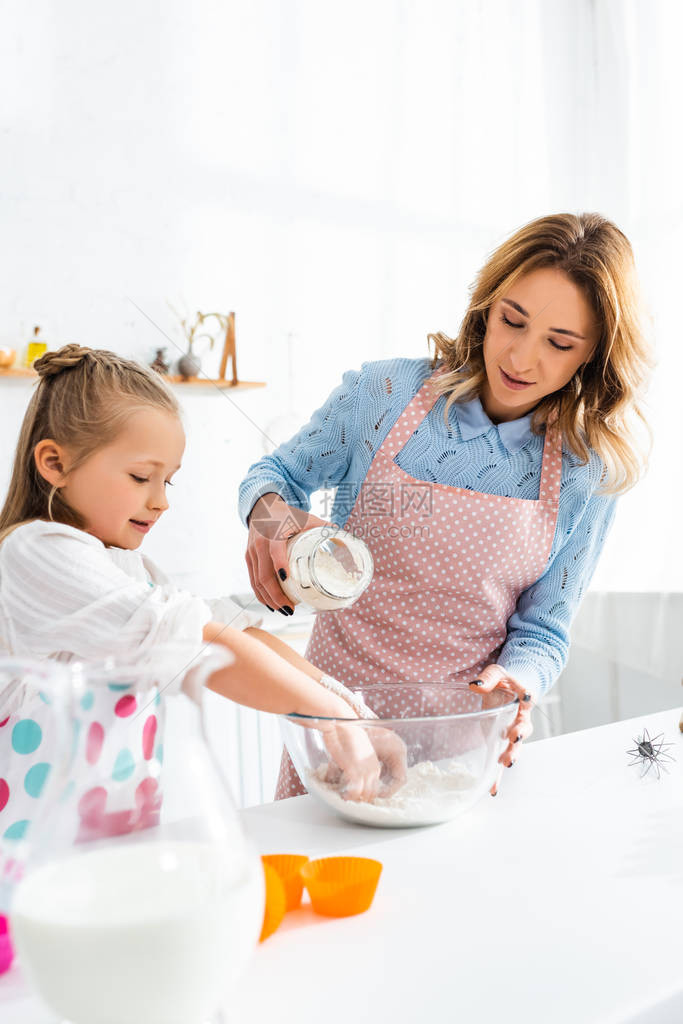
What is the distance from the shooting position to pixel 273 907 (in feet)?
1.78

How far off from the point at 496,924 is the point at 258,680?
255mm

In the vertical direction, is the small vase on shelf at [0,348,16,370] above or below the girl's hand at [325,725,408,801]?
above

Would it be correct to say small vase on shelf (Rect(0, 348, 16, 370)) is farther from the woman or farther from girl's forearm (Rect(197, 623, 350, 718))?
girl's forearm (Rect(197, 623, 350, 718))

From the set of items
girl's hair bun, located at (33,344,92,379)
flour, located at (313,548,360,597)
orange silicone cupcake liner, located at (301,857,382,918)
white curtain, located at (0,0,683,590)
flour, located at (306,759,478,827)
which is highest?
white curtain, located at (0,0,683,590)

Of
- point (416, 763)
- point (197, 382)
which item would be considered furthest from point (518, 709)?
point (197, 382)

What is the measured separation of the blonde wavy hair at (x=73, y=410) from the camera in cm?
73

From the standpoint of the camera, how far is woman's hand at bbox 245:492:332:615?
2.55ft

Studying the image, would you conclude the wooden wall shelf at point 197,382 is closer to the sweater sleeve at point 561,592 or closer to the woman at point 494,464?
the woman at point 494,464

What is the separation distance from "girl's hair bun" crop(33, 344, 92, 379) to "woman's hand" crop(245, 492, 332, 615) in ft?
0.75

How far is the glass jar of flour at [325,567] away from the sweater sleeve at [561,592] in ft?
1.20

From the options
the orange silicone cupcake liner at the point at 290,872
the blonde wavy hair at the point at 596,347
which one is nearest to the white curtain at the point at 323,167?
the blonde wavy hair at the point at 596,347

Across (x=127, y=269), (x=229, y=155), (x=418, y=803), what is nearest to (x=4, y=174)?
(x=127, y=269)

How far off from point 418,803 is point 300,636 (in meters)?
0.30

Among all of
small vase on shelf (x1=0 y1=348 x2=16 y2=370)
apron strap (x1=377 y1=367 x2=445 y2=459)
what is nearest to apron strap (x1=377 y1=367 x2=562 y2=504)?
apron strap (x1=377 y1=367 x2=445 y2=459)
